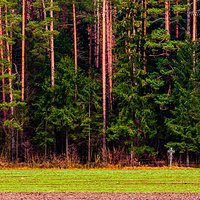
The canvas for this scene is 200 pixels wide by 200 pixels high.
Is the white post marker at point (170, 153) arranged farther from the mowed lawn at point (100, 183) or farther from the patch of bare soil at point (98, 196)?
the patch of bare soil at point (98, 196)

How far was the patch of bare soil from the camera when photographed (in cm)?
2394

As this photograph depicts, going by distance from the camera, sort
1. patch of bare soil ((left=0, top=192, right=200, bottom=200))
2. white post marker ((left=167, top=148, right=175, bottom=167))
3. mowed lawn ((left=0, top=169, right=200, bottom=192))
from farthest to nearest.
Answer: white post marker ((left=167, top=148, right=175, bottom=167)) < mowed lawn ((left=0, top=169, right=200, bottom=192)) < patch of bare soil ((left=0, top=192, right=200, bottom=200))

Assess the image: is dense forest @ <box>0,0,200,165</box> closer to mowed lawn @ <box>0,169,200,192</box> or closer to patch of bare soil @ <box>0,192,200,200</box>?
mowed lawn @ <box>0,169,200,192</box>

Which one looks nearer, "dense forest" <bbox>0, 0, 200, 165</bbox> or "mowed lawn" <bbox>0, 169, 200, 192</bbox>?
"mowed lawn" <bbox>0, 169, 200, 192</bbox>

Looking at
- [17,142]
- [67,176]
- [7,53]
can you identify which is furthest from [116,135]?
[67,176]

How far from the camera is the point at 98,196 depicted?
24641mm

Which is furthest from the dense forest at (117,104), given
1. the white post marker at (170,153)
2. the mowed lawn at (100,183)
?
the mowed lawn at (100,183)

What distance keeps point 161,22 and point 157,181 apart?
32782 mm

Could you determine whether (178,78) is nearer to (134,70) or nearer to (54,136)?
(134,70)

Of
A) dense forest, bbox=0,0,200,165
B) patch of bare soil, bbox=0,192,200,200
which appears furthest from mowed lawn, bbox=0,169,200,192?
dense forest, bbox=0,0,200,165

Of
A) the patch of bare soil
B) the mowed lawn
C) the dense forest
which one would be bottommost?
the patch of bare soil

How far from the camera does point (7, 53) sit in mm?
54250

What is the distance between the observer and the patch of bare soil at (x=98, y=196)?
2394 cm

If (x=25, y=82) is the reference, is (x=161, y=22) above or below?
above
